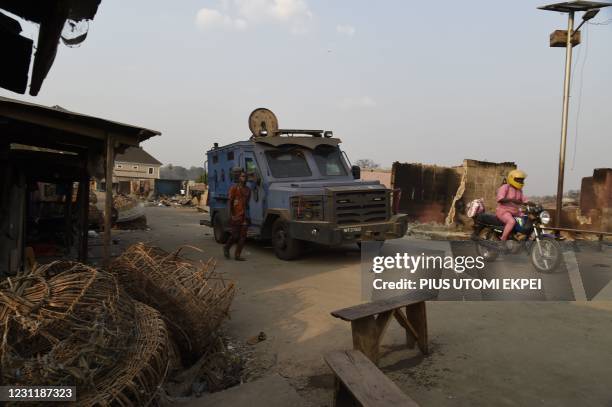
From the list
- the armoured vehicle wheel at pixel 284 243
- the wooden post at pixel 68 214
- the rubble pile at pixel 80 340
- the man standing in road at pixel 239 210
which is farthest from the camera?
the man standing in road at pixel 239 210

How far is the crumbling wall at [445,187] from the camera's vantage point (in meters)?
14.9

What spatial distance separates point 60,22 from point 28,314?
1.77m

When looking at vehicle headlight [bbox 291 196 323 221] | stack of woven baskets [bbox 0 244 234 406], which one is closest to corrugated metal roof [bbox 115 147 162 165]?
vehicle headlight [bbox 291 196 323 221]

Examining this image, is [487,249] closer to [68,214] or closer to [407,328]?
[407,328]

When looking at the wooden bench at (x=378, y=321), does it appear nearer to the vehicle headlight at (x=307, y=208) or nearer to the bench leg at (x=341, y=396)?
the bench leg at (x=341, y=396)

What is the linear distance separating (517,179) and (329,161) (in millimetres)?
3672

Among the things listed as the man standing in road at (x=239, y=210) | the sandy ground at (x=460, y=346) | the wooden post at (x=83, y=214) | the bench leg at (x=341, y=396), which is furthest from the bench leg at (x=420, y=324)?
the wooden post at (x=83, y=214)

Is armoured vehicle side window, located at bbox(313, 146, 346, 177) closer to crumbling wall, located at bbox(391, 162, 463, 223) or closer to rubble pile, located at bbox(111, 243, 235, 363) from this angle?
rubble pile, located at bbox(111, 243, 235, 363)

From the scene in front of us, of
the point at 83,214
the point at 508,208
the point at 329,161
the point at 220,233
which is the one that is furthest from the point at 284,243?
the point at 508,208

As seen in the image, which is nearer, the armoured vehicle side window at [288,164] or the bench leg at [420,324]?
the bench leg at [420,324]

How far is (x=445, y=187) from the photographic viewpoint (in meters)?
15.6

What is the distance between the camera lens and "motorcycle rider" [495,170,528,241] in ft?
24.8

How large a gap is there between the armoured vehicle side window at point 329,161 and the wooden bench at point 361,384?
636 centimetres

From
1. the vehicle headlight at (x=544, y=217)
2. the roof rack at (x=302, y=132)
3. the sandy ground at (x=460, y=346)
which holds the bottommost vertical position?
the sandy ground at (x=460, y=346)
